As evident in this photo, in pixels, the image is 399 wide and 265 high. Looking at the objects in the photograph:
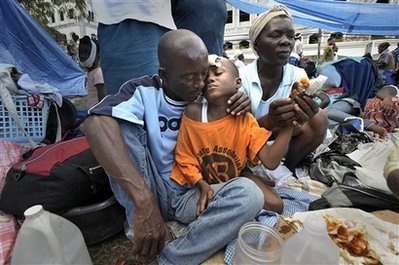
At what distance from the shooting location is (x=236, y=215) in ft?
3.51

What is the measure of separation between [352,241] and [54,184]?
1365 mm

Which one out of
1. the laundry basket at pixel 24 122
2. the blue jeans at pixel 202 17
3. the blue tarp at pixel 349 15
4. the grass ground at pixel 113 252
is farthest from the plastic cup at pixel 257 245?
the blue tarp at pixel 349 15

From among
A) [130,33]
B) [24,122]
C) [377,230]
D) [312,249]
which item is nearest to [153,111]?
[130,33]

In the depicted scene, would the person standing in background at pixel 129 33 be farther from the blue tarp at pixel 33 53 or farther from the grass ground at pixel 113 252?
the blue tarp at pixel 33 53

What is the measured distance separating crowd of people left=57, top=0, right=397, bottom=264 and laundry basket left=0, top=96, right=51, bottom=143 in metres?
0.98

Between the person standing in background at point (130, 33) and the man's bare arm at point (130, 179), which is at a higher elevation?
the person standing in background at point (130, 33)

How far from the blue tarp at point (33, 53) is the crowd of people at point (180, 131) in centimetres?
250

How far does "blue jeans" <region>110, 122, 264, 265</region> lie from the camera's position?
1.07 meters

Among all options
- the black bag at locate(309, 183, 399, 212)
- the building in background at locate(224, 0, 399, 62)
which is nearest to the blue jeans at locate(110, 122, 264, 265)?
the black bag at locate(309, 183, 399, 212)

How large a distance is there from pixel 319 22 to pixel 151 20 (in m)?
5.57

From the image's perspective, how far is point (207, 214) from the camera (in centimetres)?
111

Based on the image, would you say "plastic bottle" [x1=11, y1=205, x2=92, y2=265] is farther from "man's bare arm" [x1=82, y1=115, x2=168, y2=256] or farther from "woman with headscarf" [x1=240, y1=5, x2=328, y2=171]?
"woman with headscarf" [x1=240, y1=5, x2=328, y2=171]

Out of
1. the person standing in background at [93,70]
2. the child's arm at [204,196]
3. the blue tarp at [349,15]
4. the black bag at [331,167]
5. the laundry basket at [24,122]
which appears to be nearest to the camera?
the child's arm at [204,196]

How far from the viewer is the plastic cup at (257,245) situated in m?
0.90
